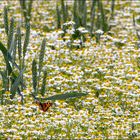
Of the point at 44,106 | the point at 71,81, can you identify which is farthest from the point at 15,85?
the point at 71,81

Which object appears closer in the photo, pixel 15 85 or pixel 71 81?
pixel 15 85

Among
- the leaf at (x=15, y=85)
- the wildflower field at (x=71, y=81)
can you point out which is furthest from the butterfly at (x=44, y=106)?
the leaf at (x=15, y=85)

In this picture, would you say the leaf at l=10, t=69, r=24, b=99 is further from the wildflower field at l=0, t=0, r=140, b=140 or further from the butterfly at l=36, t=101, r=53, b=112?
the butterfly at l=36, t=101, r=53, b=112

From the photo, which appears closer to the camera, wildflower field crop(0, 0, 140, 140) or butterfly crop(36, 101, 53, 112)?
wildflower field crop(0, 0, 140, 140)

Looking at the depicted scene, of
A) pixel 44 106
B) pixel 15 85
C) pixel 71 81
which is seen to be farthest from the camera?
pixel 71 81

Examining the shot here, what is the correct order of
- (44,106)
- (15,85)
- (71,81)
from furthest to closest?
(71,81) → (15,85) → (44,106)

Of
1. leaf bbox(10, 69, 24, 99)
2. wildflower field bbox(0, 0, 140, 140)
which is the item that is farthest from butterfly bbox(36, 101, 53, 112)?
leaf bbox(10, 69, 24, 99)

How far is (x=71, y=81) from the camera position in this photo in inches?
317

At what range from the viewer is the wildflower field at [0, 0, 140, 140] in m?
6.60

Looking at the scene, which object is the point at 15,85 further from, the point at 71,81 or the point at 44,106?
the point at 71,81

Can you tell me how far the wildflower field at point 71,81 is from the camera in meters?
6.60

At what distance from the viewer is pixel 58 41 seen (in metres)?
9.41

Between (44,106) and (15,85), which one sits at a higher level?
(15,85)

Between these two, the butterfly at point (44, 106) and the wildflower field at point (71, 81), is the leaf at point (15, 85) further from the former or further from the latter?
the butterfly at point (44, 106)
